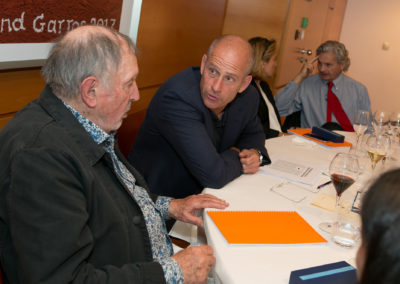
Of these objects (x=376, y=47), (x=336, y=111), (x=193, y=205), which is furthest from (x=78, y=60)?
(x=376, y=47)

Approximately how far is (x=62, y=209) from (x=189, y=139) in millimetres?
960

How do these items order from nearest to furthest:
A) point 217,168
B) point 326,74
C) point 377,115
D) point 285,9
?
point 217,168
point 377,115
point 326,74
point 285,9

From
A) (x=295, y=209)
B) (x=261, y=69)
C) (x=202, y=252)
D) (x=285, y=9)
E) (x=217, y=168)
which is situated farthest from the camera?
(x=285, y=9)

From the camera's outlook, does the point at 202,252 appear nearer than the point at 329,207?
Yes

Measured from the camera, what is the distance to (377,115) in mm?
2514

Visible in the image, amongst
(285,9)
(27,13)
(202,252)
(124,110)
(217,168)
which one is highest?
(285,9)

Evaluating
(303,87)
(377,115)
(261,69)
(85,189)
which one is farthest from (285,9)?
(85,189)

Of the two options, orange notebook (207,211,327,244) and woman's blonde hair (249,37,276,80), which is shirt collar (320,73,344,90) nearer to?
woman's blonde hair (249,37,276,80)

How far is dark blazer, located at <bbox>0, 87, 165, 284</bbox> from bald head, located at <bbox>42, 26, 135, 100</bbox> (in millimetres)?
53

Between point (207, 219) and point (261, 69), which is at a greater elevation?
point (261, 69)

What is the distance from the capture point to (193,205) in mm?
1526

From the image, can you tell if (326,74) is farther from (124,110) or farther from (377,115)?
(124,110)

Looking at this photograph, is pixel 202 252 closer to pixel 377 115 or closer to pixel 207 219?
pixel 207 219

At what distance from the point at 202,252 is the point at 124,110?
1.69ft
